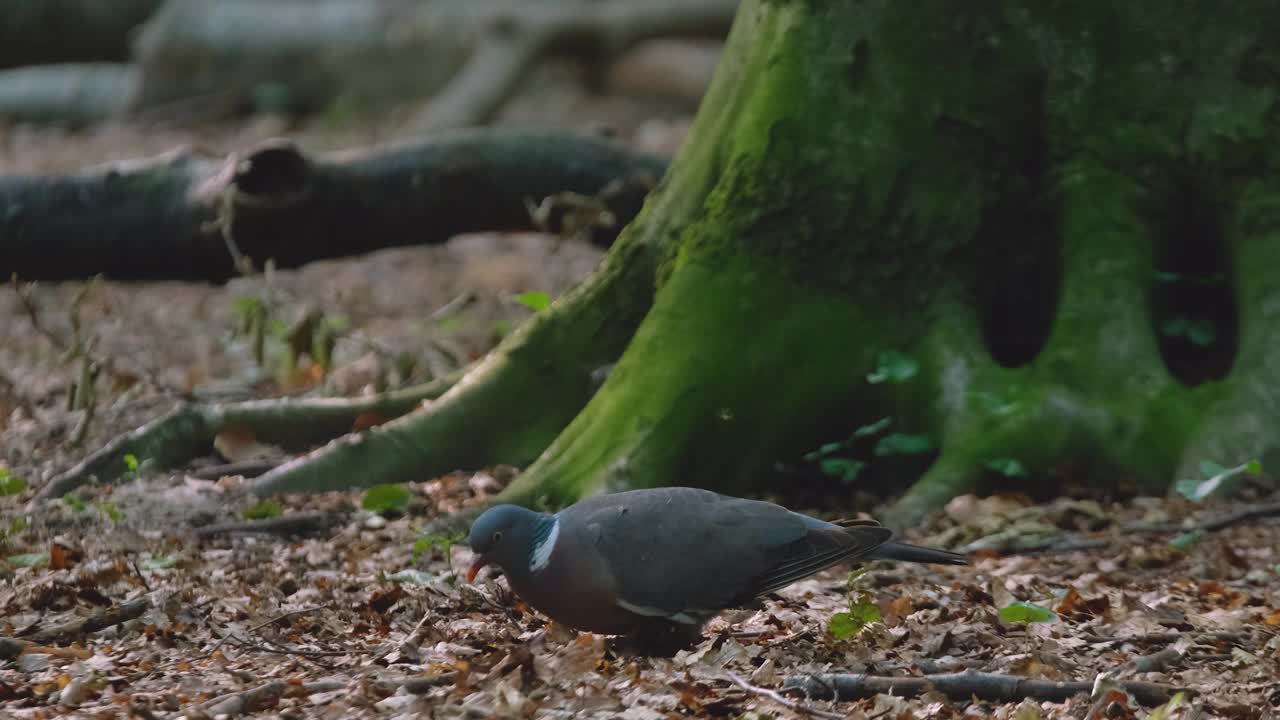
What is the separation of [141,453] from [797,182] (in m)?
2.53

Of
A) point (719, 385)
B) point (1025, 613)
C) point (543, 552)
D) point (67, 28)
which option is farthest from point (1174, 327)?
point (67, 28)

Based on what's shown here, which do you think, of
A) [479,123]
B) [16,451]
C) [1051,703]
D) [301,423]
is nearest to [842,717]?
[1051,703]

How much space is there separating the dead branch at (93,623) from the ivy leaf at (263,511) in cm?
105

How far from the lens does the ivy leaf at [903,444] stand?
202 inches

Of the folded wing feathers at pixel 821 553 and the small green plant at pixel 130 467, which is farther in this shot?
the small green plant at pixel 130 467

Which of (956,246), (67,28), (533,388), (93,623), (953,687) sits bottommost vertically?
(93,623)

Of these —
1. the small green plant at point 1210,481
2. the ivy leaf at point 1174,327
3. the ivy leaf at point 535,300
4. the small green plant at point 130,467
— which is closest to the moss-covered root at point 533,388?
the ivy leaf at point 535,300

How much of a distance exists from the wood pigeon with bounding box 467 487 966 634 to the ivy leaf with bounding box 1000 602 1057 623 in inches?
12.7

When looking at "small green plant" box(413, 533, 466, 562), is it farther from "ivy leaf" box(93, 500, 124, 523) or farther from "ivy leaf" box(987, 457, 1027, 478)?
"ivy leaf" box(987, 457, 1027, 478)

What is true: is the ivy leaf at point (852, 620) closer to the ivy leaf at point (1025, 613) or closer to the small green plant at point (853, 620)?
the small green plant at point (853, 620)

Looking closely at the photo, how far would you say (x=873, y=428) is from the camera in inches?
201

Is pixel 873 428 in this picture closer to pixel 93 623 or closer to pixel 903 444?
pixel 903 444

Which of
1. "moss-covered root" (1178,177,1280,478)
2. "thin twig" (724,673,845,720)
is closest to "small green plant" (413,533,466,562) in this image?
"thin twig" (724,673,845,720)

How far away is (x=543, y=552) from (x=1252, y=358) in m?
2.75
